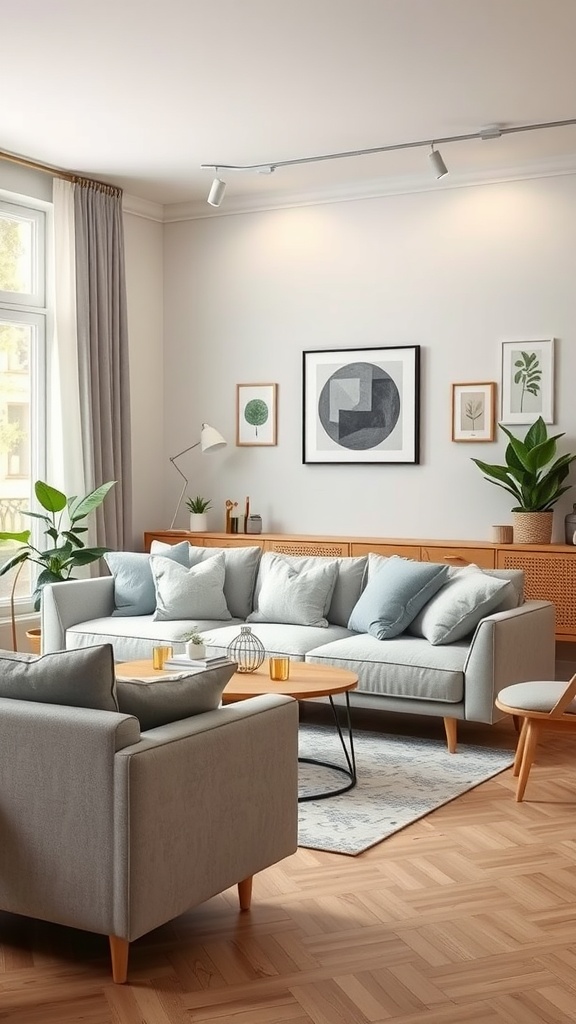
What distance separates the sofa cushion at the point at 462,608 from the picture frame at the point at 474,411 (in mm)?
1531

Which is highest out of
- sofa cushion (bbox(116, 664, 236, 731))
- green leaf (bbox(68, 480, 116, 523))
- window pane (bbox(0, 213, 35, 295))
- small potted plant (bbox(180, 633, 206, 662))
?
window pane (bbox(0, 213, 35, 295))

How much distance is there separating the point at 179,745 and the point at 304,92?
3.56 metres

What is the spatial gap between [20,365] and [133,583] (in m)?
1.62

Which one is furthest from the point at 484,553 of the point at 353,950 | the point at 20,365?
the point at 353,950

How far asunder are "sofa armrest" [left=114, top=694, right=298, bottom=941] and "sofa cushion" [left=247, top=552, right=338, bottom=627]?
2.54m

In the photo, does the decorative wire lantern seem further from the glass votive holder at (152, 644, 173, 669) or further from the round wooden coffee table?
the glass votive holder at (152, 644, 173, 669)

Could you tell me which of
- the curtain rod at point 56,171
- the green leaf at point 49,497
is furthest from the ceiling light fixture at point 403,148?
the green leaf at point 49,497

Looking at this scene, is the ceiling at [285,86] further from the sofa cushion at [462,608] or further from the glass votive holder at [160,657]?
the glass votive holder at [160,657]

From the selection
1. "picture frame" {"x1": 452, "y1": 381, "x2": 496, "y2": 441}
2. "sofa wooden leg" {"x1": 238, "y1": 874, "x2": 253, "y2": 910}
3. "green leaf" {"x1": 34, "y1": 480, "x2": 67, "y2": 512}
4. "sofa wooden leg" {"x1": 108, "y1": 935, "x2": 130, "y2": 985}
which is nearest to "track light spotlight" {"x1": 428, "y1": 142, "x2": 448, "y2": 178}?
"picture frame" {"x1": 452, "y1": 381, "x2": 496, "y2": 441}

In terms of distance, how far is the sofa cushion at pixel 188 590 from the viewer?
608 centimetres

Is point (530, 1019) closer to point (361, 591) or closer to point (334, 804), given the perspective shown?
point (334, 804)

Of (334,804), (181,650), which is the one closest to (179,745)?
(334,804)

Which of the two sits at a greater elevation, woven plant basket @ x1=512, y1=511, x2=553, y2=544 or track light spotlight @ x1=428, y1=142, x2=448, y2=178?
track light spotlight @ x1=428, y1=142, x2=448, y2=178

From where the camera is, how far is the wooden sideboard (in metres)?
6.13
